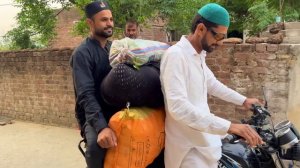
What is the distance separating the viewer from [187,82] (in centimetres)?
205

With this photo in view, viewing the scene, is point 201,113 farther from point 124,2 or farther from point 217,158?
point 124,2

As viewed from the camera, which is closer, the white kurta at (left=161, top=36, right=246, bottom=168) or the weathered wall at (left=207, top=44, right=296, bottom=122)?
the white kurta at (left=161, top=36, right=246, bottom=168)

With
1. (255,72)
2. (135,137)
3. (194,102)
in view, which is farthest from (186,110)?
(255,72)

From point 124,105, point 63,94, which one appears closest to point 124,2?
point 63,94

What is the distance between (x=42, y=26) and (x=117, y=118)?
5.99 metres

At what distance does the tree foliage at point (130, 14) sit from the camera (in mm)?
6309

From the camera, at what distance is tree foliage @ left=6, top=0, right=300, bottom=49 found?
20.7 feet

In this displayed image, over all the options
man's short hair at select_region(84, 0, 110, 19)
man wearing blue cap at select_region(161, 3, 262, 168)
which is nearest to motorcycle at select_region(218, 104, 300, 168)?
man wearing blue cap at select_region(161, 3, 262, 168)

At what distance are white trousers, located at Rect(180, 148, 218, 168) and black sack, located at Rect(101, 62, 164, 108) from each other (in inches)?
13.9

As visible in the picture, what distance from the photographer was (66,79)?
22.6 ft

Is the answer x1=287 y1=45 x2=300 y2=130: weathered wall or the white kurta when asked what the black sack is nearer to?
the white kurta

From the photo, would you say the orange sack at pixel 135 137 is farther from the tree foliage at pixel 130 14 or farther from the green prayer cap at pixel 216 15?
Result: the tree foliage at pixel 130 14

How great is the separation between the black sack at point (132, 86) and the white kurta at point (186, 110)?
8cm

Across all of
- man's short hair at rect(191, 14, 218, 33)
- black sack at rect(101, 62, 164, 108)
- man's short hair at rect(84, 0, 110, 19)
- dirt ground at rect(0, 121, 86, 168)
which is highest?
man's short hair at rect(84, 0, 110, 19)
